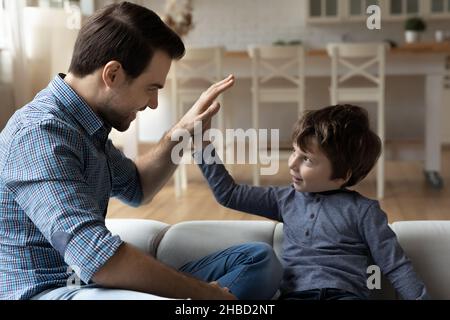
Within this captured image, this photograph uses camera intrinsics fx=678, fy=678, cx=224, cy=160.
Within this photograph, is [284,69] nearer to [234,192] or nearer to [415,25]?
[415,25]

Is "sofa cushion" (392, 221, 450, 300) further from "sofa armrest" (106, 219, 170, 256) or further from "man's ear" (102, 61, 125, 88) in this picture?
"man's ear" (102, 61, 125, 88)

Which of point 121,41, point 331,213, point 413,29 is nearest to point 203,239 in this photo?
point 331,213

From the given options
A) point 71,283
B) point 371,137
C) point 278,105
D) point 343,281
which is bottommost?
point 278,105

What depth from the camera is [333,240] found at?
1412 millimetres

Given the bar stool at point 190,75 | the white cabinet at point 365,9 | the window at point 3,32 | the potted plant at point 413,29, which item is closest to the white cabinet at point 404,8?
the white cabinet at point 365,9

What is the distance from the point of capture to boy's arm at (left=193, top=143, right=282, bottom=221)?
152 centimetres

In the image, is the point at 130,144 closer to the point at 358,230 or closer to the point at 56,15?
the point at 56,15

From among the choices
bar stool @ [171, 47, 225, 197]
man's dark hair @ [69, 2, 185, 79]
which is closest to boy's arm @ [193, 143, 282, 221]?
man's dark hair @ [69, 2, 185, 79]

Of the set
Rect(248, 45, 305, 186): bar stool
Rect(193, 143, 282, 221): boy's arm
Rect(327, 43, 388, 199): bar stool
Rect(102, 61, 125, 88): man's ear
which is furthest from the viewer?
Rect(248, 45, 305, 186): bar stool

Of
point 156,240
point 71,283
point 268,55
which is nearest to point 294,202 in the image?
point 156,240

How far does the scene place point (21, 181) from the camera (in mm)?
1070

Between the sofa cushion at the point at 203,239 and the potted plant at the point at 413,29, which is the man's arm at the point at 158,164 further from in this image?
the potted plant at the point at 413,29

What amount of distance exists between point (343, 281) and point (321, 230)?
0.12 m

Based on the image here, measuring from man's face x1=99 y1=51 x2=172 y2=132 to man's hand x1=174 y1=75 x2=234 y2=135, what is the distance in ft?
0.51
